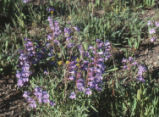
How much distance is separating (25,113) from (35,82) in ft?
1.30

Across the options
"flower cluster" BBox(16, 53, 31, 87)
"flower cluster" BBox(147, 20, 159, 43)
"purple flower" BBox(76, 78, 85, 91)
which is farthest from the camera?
"flower cluster" BBox(147, 20, 159, 43)

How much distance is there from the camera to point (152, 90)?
2.76 metres

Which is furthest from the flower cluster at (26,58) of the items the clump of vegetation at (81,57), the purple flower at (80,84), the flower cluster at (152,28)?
the flower cluster at (152,28)

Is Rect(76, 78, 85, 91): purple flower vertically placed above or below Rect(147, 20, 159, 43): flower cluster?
below

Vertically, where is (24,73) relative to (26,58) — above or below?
below

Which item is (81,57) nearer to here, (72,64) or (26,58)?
(72,64)

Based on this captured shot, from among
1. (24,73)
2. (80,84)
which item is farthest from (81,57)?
(24,73)

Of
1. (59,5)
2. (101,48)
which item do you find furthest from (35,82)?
(59,5)

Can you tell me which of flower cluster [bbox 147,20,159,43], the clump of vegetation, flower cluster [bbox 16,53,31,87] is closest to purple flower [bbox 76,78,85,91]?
the clump of vegetation

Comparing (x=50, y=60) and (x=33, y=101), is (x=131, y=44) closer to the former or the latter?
(x=50, y=60)

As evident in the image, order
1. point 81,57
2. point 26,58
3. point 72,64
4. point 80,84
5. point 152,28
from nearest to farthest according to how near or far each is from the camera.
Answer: point 80,84
point 72,64
point 81,57
point 26,58
point 152,28

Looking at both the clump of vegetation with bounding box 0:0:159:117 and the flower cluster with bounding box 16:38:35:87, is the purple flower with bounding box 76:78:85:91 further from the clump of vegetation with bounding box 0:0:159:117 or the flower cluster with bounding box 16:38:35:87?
the flower cluster with bounding box 16:38:35:87

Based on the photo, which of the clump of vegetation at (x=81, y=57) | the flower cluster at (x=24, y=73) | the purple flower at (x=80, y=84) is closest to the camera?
the purple flower at (x=80, y=84)

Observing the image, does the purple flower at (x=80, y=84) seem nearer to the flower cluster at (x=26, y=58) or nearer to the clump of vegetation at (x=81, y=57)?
the clump of vegetation at (x=81, y=57)
